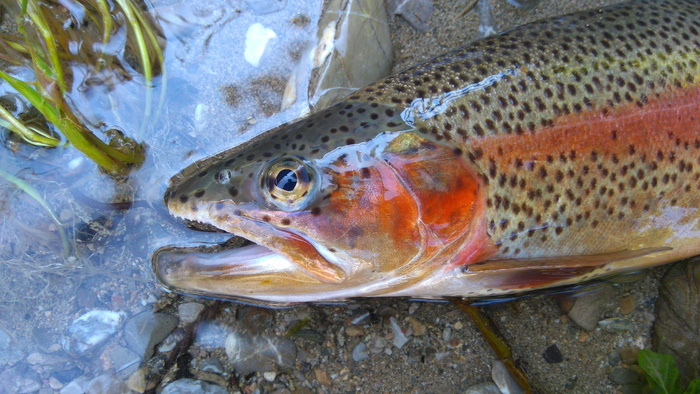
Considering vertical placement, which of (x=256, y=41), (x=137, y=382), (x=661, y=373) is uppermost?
(x=256, y=41)

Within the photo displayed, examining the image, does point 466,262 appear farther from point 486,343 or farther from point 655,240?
point 655,240

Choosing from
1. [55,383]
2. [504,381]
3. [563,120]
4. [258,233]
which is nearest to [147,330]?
[55,383]

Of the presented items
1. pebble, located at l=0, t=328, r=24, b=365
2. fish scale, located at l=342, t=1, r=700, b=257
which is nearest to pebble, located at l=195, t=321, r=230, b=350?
pebble, located at l=0, t=328, r=24, b=365

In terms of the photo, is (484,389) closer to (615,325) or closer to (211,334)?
(615,325)

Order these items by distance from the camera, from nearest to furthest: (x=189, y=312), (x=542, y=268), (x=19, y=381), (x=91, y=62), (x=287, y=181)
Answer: (x=287, y=181) < (x=542, y=268) < (x=19, y=381) < (x=189, y=312) < (x=91, y=62)

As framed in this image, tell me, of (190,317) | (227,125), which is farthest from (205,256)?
(227,125)

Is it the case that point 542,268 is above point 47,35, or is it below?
below
